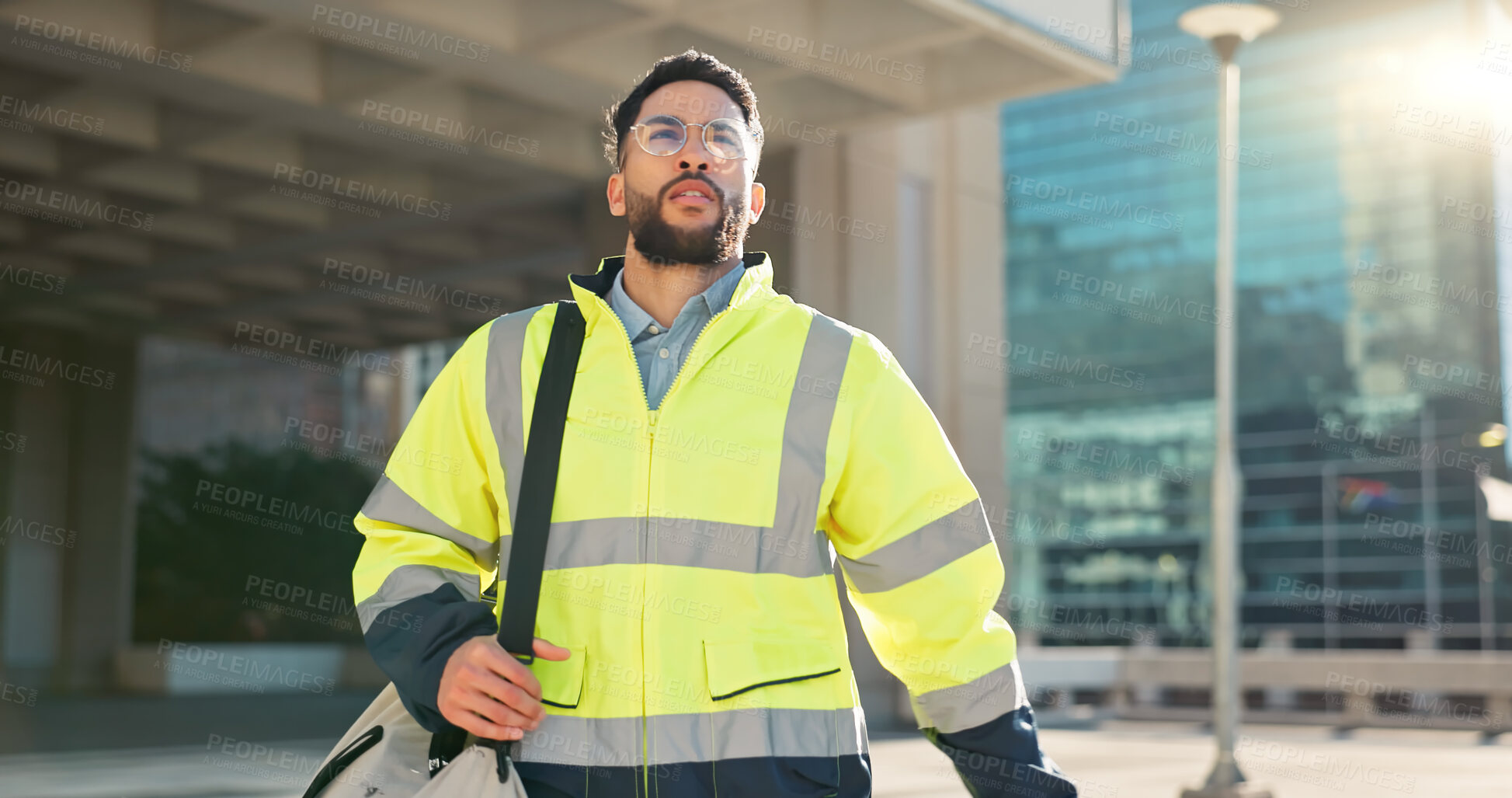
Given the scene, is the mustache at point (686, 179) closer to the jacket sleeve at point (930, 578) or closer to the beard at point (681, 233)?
the beard at point (681, 233)

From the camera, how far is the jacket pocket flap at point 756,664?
212cm

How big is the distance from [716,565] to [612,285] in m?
0.62

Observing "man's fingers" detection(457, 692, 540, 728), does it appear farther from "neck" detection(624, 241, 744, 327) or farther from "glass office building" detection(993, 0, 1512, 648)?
"glass office building" detection(993, 0, 1512, 648)

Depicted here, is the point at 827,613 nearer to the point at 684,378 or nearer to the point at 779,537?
the point at 779,537

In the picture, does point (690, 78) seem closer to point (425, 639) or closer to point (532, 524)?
point (532, 524)

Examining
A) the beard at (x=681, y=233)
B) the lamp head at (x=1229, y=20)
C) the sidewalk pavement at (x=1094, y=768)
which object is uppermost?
the lamp head at (x=1229, y=20)

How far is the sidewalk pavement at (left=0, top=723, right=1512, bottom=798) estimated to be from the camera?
10062 mm

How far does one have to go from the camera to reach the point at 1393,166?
53.3 metres

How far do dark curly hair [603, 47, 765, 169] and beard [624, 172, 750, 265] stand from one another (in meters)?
0.16

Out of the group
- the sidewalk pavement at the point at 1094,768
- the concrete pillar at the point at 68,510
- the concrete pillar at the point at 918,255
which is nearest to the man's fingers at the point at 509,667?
the sidewalk pavement at the point at 1094,768

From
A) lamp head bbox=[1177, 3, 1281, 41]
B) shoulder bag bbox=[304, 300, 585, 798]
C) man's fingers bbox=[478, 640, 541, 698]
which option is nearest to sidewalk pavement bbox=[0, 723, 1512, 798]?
lamp head bbox=[1177, 3, 1281, 41]

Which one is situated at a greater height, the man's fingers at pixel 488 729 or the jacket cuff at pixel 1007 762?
the man's fingers at pixel 488 729

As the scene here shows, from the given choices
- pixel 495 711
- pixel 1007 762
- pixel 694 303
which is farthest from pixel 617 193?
pixel 1007 762

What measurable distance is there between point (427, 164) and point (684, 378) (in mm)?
15487
